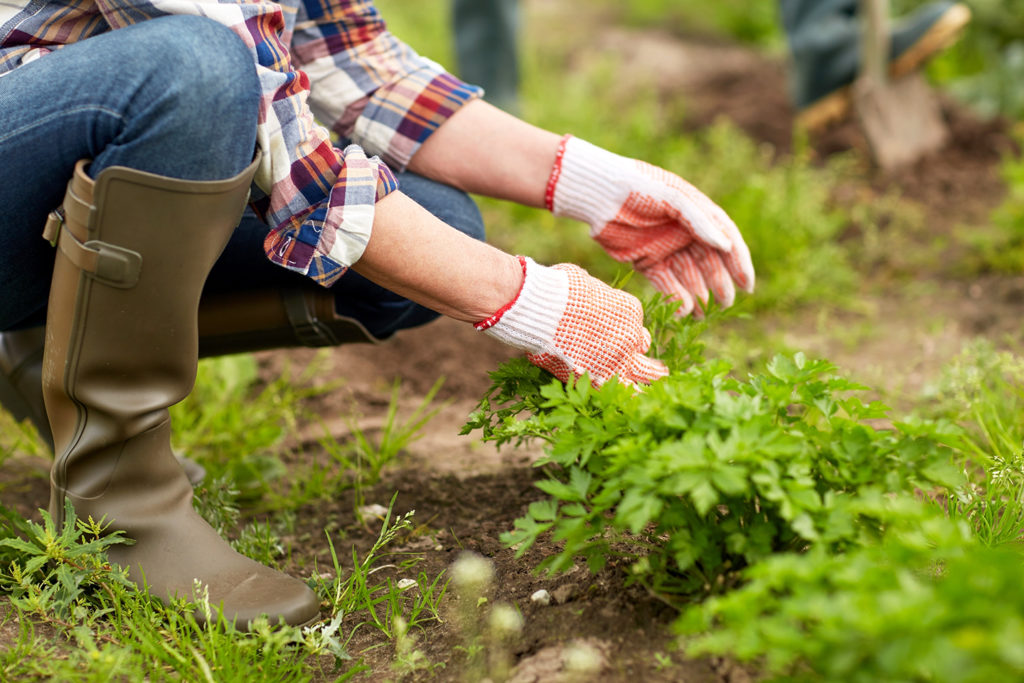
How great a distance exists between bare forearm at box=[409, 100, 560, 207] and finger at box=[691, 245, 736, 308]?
0.31 meters

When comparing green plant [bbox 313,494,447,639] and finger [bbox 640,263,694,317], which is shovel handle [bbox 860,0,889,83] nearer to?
finger [bbox 640,263,694,317]

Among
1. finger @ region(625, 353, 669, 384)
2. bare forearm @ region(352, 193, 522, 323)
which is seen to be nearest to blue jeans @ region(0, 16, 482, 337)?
bare forearm @ region(352, 193, 522, 323)

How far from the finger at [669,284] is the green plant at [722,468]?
1.46ft

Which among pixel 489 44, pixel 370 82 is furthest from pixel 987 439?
pixel 489 44

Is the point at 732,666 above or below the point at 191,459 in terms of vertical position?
above

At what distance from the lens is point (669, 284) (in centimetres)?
169

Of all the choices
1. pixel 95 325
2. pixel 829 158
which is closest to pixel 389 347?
pixel 95 325

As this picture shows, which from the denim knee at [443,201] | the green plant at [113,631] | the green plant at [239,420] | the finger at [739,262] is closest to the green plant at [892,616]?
the green plant at [113,631]

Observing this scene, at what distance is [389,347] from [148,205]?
57.5 inches

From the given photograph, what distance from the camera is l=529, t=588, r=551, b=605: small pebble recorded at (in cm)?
134

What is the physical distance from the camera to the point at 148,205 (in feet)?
4.04

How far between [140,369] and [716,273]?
0.97 meters

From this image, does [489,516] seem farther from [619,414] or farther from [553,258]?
[553,258]

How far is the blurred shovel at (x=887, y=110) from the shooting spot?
377 cm
